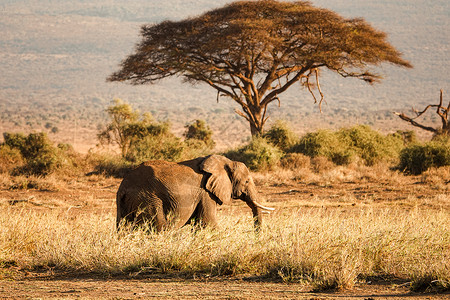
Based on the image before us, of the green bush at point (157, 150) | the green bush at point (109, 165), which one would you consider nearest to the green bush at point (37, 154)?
the green bush at point (109, 165)

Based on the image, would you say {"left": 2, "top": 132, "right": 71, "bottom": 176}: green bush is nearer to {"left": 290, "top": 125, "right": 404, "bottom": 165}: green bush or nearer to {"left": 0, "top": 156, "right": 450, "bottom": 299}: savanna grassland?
{"left": 290, "top": 125, "right": 404, "bottom": 165}: green bush

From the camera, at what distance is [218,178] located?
925 cm

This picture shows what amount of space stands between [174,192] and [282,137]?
1877cm

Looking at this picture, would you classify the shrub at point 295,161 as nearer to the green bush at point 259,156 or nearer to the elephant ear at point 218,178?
the green bush at point 259,156

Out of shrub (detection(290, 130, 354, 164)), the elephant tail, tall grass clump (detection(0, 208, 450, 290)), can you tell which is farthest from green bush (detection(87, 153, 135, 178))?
tall grass clump (detection(0, 208, 450, 290))

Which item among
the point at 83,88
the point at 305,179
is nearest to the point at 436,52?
the point at 83,88

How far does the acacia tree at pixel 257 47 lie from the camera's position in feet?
92.7

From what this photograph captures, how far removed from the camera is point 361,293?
669cm

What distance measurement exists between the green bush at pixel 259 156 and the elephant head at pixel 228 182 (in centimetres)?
1342

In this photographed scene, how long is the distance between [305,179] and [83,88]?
448ft

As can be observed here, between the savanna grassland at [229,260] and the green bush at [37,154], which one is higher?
the savanna grassland at [229,260]

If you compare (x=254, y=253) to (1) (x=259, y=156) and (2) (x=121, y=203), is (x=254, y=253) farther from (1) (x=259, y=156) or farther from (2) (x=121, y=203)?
(1) (x=259, y=156)

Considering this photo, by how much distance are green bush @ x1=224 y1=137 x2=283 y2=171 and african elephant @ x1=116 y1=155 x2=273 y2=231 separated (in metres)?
13.9

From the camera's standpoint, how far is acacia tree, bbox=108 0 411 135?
1113 inches
